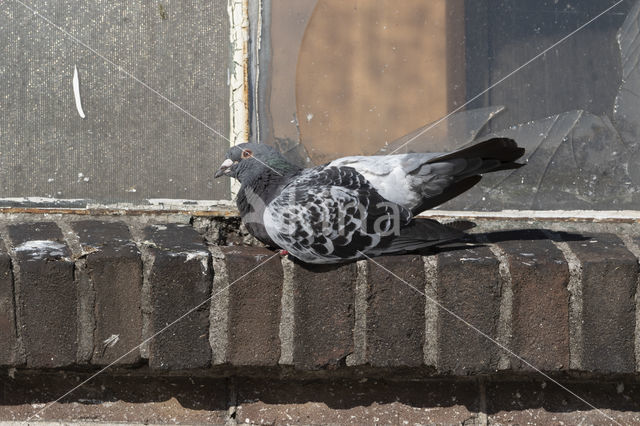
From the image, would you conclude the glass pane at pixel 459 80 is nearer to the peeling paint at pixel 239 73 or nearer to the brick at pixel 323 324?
the peeling paint at pixel 239 73

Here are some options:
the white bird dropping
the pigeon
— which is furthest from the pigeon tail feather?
the white bird dropping

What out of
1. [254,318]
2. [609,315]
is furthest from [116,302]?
[609,315]

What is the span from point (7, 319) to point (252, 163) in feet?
2.55

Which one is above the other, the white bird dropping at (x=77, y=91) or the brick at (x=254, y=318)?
the white bird dropping at (x=77, y=91)

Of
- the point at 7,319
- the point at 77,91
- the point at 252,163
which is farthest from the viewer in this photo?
the point at 77,91

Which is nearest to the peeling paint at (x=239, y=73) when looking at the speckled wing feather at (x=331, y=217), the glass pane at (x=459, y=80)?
the glass pane at (x=459, y=80)

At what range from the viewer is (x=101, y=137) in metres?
2.57

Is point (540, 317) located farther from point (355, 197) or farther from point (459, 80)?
point (459, 80)

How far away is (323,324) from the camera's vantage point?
2.08 meters

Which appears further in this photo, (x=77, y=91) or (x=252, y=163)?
(x=77, y=91)

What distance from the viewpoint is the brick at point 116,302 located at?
205 centimetres

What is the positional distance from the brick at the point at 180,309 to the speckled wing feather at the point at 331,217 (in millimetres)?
240

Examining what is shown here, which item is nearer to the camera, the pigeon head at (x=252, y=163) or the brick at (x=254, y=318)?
the brick at (x=254, y=318)

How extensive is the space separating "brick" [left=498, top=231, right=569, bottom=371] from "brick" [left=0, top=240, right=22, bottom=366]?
1.18 meters
